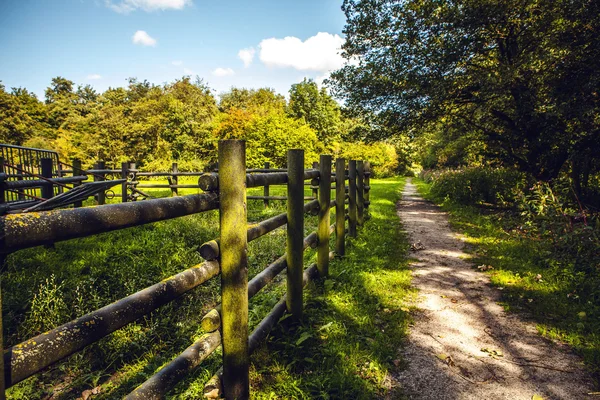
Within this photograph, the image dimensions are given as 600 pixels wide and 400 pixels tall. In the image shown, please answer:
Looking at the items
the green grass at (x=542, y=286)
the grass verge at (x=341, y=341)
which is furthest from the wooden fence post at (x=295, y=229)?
the green grass at (x=542, y=286)

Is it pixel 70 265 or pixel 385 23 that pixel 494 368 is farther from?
pixel 385 23

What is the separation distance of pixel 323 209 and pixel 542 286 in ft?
9.80

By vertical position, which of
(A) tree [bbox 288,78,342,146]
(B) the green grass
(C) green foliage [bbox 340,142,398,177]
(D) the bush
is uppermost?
(A) tree [bbox 288,78,342,146]

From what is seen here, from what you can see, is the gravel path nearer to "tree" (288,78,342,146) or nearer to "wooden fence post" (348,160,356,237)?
"wooden fence post" (348,160,356,237)

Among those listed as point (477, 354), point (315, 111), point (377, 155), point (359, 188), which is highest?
point (315, 111)

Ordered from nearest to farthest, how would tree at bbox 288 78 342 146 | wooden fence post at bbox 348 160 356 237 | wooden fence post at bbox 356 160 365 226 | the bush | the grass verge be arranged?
the grass verge, wooden fence post at bbox 348 160 356 237, wooden fence post at bbox 356 160 365 226, the bush, tree at bbox 288 78 342 146

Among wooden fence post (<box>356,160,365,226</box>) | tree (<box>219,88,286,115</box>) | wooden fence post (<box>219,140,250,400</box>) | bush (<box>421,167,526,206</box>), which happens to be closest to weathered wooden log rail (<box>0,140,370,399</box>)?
wooden fence post (<box>219,140,250,400</box>)

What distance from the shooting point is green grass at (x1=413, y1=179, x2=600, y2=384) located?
3043mm

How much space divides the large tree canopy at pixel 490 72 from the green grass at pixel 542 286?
9.32ft

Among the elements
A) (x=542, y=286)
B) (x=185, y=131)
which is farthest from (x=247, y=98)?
(x=542, y=286)

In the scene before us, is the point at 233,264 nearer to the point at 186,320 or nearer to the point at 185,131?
the point at 186,320

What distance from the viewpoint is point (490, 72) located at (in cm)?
857

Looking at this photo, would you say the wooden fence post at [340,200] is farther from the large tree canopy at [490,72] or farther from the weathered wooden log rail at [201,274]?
the large tree canopy at [490,72]

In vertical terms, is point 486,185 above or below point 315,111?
below
